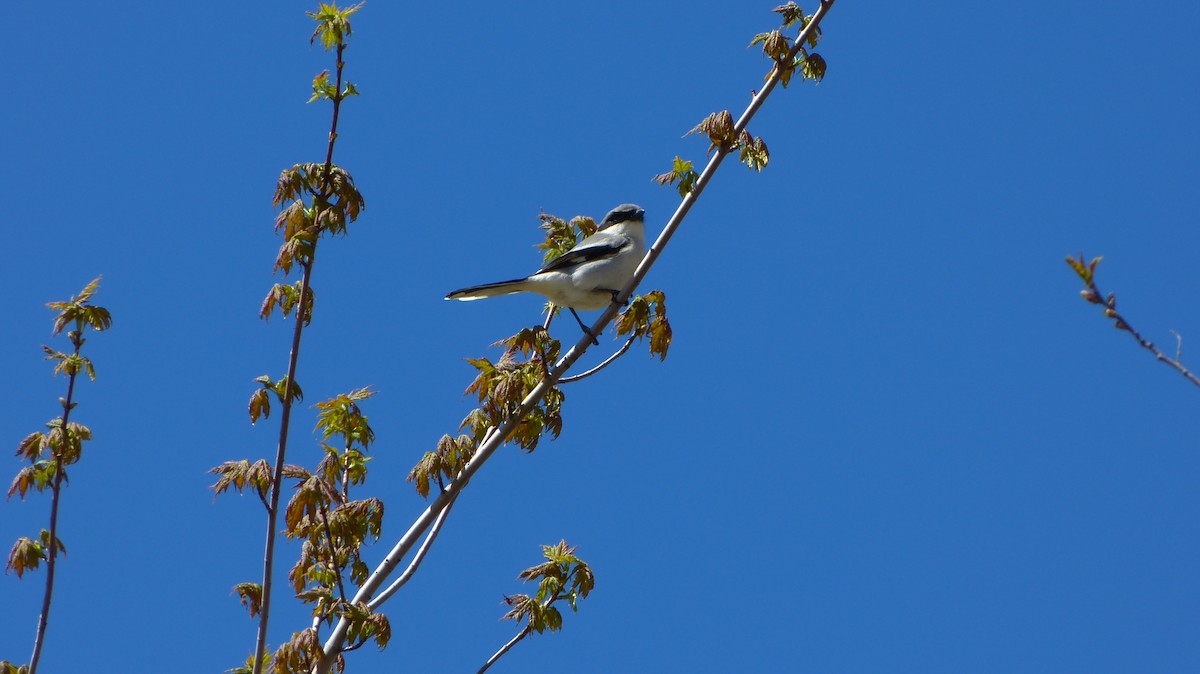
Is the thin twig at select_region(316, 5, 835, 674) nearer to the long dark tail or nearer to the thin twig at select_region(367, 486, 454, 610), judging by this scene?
the thin twig at select_region(367, 486, 454, 610)

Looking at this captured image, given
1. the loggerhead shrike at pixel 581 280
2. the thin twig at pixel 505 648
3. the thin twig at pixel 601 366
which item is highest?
the loggerhead shrike at pixel 581 280

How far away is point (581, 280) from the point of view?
8.13 metres

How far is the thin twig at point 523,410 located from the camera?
5.28 m

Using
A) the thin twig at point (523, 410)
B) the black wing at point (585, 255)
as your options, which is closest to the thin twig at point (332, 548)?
the thin twig at point (523, 410)

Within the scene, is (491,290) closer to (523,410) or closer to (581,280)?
(581,280)

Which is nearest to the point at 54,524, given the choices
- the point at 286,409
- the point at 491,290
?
the point at 286,409

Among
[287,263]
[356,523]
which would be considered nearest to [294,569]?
[356,523]

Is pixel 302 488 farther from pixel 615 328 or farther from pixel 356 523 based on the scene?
pixel 615 328

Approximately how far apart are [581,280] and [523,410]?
231 centimetres

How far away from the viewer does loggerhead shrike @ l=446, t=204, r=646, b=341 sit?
318 inches

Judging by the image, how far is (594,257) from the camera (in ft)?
27.1

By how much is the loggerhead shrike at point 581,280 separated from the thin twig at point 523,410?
1609 mm

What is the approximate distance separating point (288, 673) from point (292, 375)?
4.38ft

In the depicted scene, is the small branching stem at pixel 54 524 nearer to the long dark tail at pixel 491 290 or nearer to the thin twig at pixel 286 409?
the thin twig at pixel 286 409
